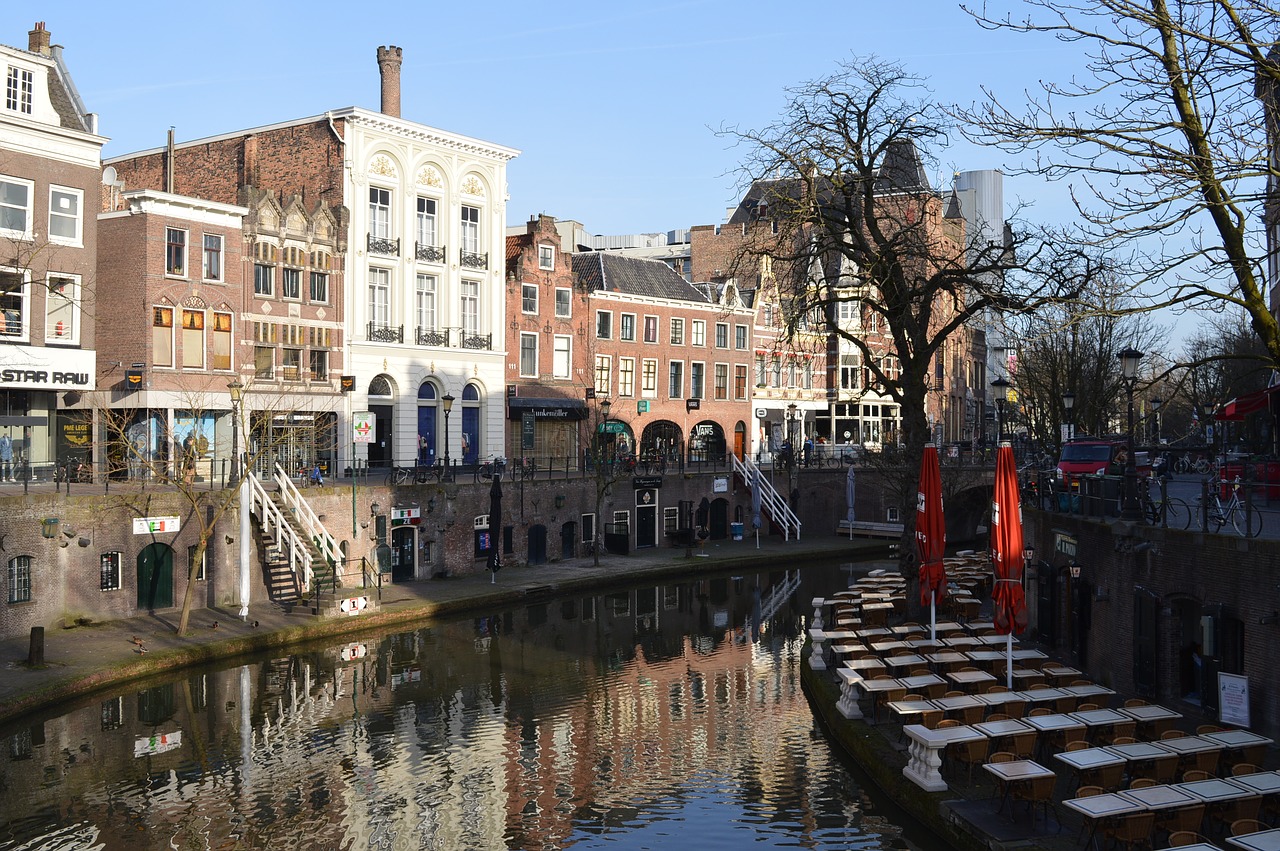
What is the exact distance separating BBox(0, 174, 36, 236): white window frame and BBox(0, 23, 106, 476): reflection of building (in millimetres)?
29

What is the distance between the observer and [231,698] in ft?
78.6

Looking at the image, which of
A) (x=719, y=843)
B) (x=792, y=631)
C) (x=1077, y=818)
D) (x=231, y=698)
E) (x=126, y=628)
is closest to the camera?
(x=1077, y=818)

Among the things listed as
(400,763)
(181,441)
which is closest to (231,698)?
(400,763)

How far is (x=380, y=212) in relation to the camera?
148ft

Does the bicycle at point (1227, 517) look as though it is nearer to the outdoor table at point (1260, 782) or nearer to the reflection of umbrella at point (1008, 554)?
the reflection of umbrella at point (1008, 554)

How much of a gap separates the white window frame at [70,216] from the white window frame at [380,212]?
493 inches

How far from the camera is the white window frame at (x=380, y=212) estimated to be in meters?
44.7

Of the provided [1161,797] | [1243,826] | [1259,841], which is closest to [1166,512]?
[1161,797]

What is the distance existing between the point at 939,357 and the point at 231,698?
66319mm

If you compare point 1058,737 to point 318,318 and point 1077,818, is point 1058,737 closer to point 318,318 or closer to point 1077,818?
point 1077,818

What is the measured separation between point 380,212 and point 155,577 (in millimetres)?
19271

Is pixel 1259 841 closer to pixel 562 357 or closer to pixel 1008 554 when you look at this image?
pixel 1008 554

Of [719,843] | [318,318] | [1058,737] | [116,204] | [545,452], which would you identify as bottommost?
[719,843]

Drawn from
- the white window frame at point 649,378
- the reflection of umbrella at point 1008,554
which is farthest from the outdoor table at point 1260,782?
the white window frame at point 649,378
